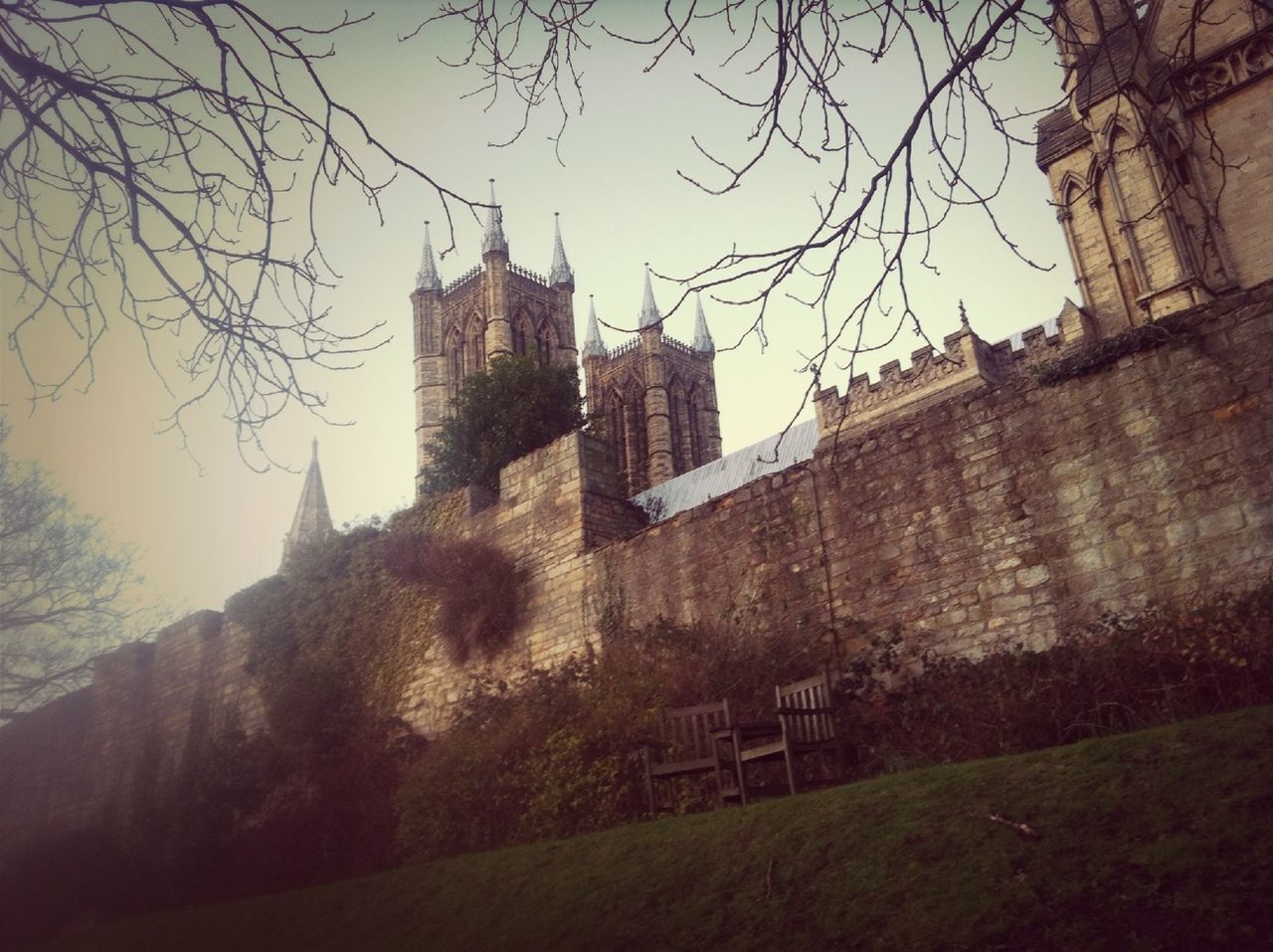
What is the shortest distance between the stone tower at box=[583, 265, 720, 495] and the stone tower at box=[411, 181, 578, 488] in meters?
3.17

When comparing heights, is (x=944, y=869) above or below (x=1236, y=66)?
below

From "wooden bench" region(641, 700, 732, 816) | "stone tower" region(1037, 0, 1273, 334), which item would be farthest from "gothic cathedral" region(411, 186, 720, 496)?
"wooden bench" region(641, 700, 732, 816)

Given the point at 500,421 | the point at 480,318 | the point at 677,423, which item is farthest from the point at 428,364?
the point at 500,421

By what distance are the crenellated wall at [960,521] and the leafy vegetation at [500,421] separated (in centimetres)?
1405

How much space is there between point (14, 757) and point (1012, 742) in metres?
21.9

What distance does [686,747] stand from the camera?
28.3 feet

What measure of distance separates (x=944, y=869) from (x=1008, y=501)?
4654mm

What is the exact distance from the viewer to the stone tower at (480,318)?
58375 mm

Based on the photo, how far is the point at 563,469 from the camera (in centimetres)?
1320

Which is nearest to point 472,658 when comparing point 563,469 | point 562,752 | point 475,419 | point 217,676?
point 563,469

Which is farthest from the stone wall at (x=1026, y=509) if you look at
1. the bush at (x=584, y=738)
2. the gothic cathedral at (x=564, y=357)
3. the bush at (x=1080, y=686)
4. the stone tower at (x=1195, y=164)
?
the gothic cathedral at (x=564, y=357)

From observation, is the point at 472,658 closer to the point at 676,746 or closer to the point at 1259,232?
the point at 676,746

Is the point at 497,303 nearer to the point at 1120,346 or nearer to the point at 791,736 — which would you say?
the point at 1120,346

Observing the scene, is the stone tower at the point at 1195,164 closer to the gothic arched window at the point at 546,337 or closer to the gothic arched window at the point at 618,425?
the gothic arched window at the point at 546,337
